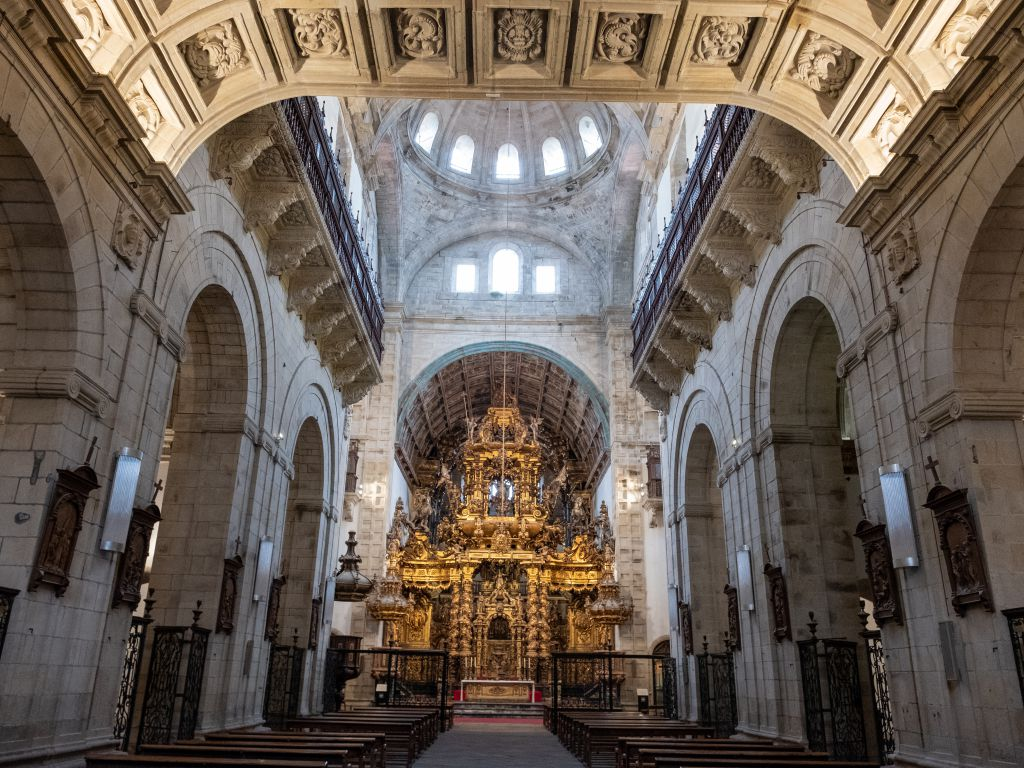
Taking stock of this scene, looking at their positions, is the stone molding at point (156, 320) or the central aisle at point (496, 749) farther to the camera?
the central aisle at point (496, 749)

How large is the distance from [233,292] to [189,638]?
16.2 ft

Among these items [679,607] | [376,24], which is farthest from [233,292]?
[679,607]

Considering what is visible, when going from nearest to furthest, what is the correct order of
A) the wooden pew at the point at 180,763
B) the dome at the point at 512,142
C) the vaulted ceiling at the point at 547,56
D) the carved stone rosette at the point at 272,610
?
the wooden pew at the point at 180,763 < the vaulted ceiling at the point at 547,56 < the carved stone rosette at the point at 272,610 < the dome at the point at 512,142

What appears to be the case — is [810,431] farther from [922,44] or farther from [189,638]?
[189,638]

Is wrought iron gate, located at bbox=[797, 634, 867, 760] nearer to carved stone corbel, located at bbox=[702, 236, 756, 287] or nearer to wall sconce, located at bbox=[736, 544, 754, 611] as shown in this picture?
wall sconce, located at bbox=[736, 544, 754, 611]

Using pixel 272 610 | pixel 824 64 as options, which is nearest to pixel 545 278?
pixel 272 610

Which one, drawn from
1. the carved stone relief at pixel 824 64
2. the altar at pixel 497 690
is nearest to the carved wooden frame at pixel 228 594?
the carved stone relief at pixel 824 64

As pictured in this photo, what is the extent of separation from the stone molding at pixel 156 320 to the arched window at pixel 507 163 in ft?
74.2

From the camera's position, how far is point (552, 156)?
30969 mm

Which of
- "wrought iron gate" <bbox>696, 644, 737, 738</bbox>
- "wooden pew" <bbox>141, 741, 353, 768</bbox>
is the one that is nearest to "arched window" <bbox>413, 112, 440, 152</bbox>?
"wrought iron gate" <bbox>696, 644, 737, 738</bbox>

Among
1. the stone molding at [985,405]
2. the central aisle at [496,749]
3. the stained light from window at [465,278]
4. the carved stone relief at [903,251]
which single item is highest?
the stained light from window at [465,278]

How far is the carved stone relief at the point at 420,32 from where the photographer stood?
9.28 metres

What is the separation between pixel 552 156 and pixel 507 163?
1753mm

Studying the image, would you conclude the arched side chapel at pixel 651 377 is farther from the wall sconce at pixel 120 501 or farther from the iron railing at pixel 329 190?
the iron railing at pixel 329 190
